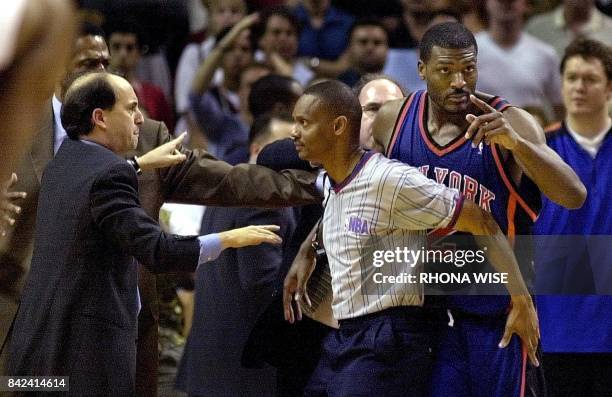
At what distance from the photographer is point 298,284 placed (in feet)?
14.8

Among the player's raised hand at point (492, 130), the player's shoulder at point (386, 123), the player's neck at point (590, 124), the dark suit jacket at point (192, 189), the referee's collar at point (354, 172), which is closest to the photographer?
the player's raised hand at point (492, 130)

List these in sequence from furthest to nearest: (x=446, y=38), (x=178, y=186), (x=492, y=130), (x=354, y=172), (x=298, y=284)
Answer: (x=178, y=186) → (x=298, y=284) → (x=354, y=172) → (x=446, y=38) → (x=492, y=130)

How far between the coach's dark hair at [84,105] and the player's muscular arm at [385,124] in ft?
3.27

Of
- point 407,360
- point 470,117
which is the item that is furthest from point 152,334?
point 470,117

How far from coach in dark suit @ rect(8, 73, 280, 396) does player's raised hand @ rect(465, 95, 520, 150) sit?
3.44 ft

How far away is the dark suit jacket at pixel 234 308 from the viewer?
212 inches

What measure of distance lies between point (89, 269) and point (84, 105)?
613 mm

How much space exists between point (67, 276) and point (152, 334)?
1.05m

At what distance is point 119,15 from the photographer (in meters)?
8.90

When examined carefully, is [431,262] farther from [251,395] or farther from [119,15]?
[119,15]

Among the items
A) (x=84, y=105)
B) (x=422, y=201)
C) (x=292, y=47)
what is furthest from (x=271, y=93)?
(x=422, y=201)

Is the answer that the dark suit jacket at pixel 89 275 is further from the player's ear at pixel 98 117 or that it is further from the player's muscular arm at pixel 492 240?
the player's muscular arm at pixel 492 240

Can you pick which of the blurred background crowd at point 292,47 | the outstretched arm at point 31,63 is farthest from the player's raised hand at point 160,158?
the outstretched arm at point 31,63

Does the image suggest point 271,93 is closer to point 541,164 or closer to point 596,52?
point 596,52
